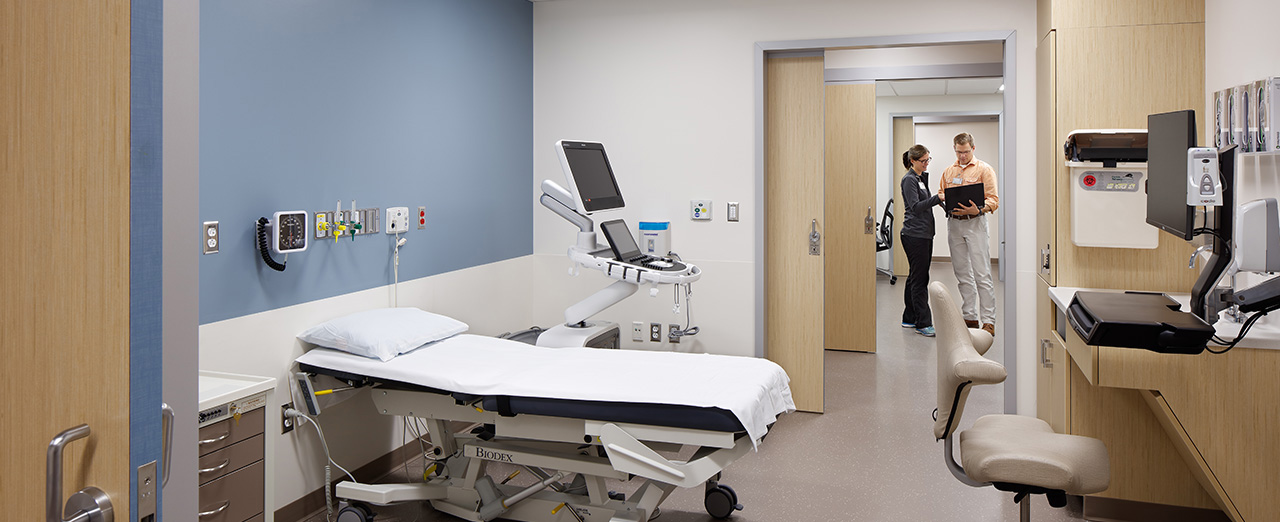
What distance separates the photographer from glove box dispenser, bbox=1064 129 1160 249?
3.47m

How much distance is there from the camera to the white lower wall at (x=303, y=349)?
307 centimetres

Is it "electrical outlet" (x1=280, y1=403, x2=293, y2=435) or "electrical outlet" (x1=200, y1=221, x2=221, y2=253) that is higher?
"electrical outlet" (x1=200, y1=221, x2=221, y2=253)

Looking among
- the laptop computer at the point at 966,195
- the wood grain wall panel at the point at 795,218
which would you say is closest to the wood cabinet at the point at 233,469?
the wood grain wall panel at the point at 795,218

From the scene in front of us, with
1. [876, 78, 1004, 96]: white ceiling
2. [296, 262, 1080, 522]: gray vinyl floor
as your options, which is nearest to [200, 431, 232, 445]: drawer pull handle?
[296, 262, 1080, 522]: gray vinyl floor

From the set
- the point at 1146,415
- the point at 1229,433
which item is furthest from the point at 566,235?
the point at 1229,433

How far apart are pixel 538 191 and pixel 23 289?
433cm

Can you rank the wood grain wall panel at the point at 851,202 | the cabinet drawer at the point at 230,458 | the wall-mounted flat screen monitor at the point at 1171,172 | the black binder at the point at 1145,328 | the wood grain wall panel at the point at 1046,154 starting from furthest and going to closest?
the wood grain wall panel at the point at 851,202 → the wood grain wall panel at the point at 1046,154 → the cabinet drawer at the point at 230,458 → the wall-mounted flat screen monitor at the point at 1171,172 → the black binder at the point at 1145,328

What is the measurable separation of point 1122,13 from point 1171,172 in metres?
1.21

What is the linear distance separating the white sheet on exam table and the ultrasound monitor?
83 cm

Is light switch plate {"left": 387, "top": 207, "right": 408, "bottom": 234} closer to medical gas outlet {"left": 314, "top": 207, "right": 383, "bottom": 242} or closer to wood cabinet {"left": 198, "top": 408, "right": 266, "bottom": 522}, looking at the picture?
medical gas outlet {"left": 314, "top": 207, "right": 383, "bottom": 242}

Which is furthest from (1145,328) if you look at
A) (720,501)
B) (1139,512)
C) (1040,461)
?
(720,501)

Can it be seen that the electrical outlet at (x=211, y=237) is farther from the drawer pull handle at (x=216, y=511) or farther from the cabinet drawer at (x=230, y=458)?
the drawer pull handle at (x=216, y=511)

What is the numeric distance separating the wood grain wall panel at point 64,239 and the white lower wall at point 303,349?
1.86 metres

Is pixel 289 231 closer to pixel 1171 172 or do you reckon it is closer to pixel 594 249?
pixel 594 249
